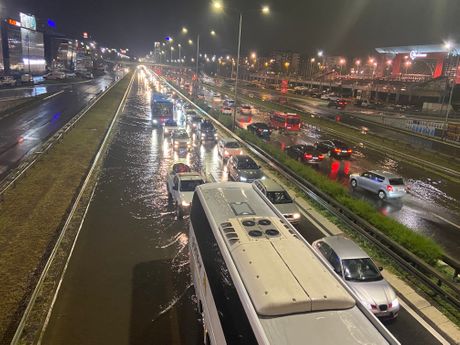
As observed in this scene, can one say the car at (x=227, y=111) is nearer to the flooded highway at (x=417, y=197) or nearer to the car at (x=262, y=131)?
the car at (x=262, y=131)

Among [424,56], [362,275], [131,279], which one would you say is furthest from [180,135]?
A: [424,56]

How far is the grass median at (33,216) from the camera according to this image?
1141 cm

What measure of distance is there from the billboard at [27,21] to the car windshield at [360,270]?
112 meters

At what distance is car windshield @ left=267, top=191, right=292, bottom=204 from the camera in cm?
1800

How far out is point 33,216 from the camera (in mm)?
17125

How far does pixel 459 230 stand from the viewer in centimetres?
1809

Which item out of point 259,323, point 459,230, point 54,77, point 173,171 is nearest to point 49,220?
point 173,171

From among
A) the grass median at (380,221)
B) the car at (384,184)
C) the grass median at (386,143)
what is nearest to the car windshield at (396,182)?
the car at (384,184)

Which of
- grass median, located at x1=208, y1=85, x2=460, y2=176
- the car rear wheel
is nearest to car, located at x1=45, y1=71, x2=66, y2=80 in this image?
grass median, located at x1=208, y1=85, x2=460, y2=176

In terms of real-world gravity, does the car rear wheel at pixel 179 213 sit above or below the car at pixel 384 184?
below

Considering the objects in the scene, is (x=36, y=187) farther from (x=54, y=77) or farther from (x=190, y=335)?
(x=54, y=77)

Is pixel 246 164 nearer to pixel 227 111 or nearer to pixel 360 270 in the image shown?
pixel 360 270

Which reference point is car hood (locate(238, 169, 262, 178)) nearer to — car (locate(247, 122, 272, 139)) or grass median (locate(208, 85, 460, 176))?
grass median (locate(208, 85, 460, 176))

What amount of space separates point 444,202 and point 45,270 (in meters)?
21.3
